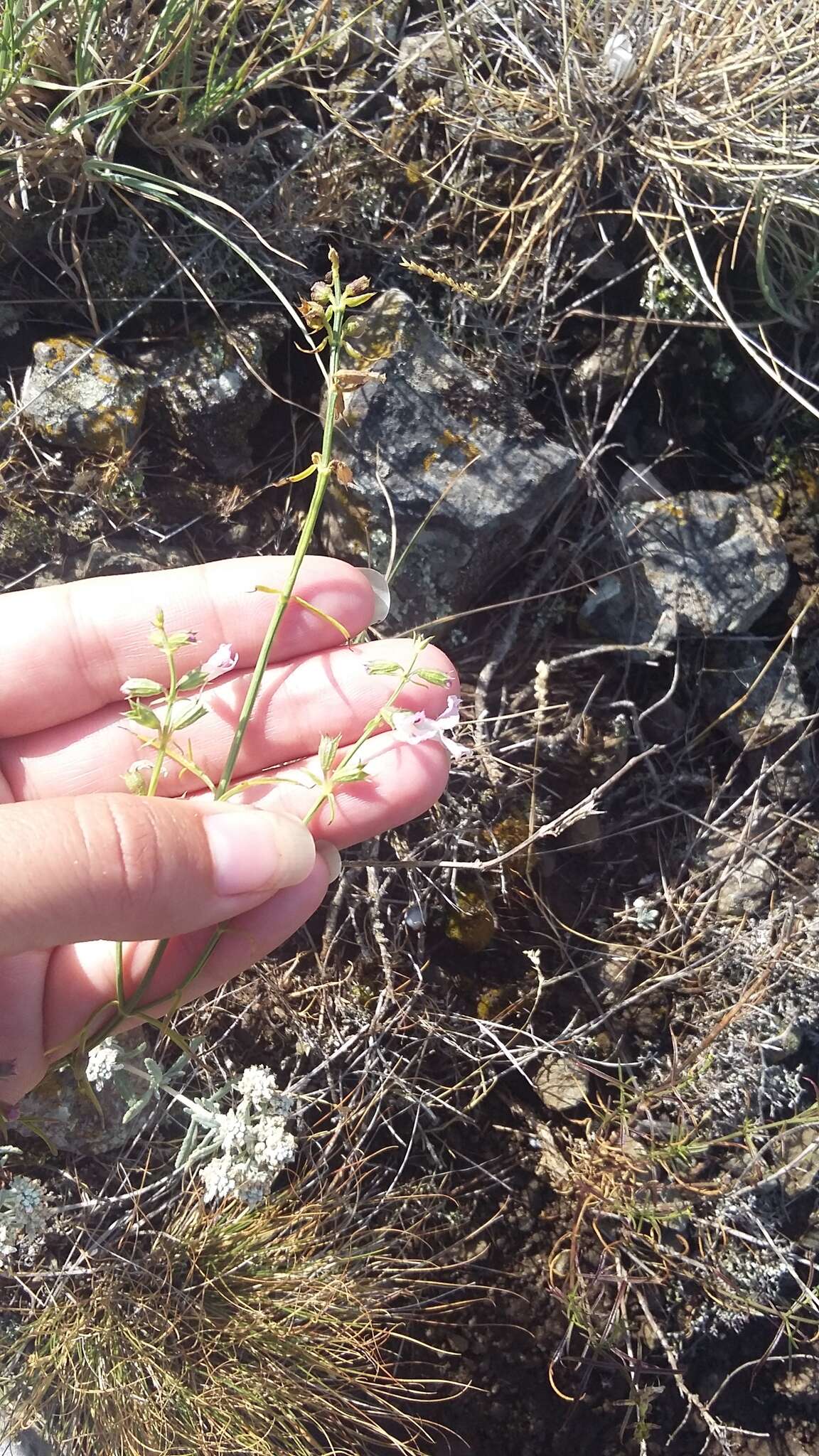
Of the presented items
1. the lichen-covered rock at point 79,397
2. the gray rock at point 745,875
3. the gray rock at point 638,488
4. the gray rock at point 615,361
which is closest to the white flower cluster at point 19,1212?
the lichen-covered rock at point 79,397

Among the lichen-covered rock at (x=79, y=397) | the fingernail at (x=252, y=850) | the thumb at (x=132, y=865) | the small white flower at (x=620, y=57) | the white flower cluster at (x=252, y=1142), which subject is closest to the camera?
the thumb at (x=132, y=865)

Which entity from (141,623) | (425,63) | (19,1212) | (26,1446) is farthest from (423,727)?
(26,1446)

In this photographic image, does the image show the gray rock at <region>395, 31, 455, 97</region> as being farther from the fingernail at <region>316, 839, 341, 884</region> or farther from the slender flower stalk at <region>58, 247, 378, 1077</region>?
the fingernail at <region>316, 839, 341, 884</region>

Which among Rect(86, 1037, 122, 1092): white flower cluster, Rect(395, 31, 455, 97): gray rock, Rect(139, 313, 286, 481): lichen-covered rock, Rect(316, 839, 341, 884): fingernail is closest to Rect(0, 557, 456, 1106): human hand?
Rect(316, 839, 341, 884): fingernail

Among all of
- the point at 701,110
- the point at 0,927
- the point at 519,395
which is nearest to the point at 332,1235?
the point at 0,927

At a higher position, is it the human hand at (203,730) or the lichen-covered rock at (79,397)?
the lichen-covered rock at (79,397)

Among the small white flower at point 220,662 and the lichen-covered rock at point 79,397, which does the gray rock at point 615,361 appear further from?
the small white flower at point 220,662
